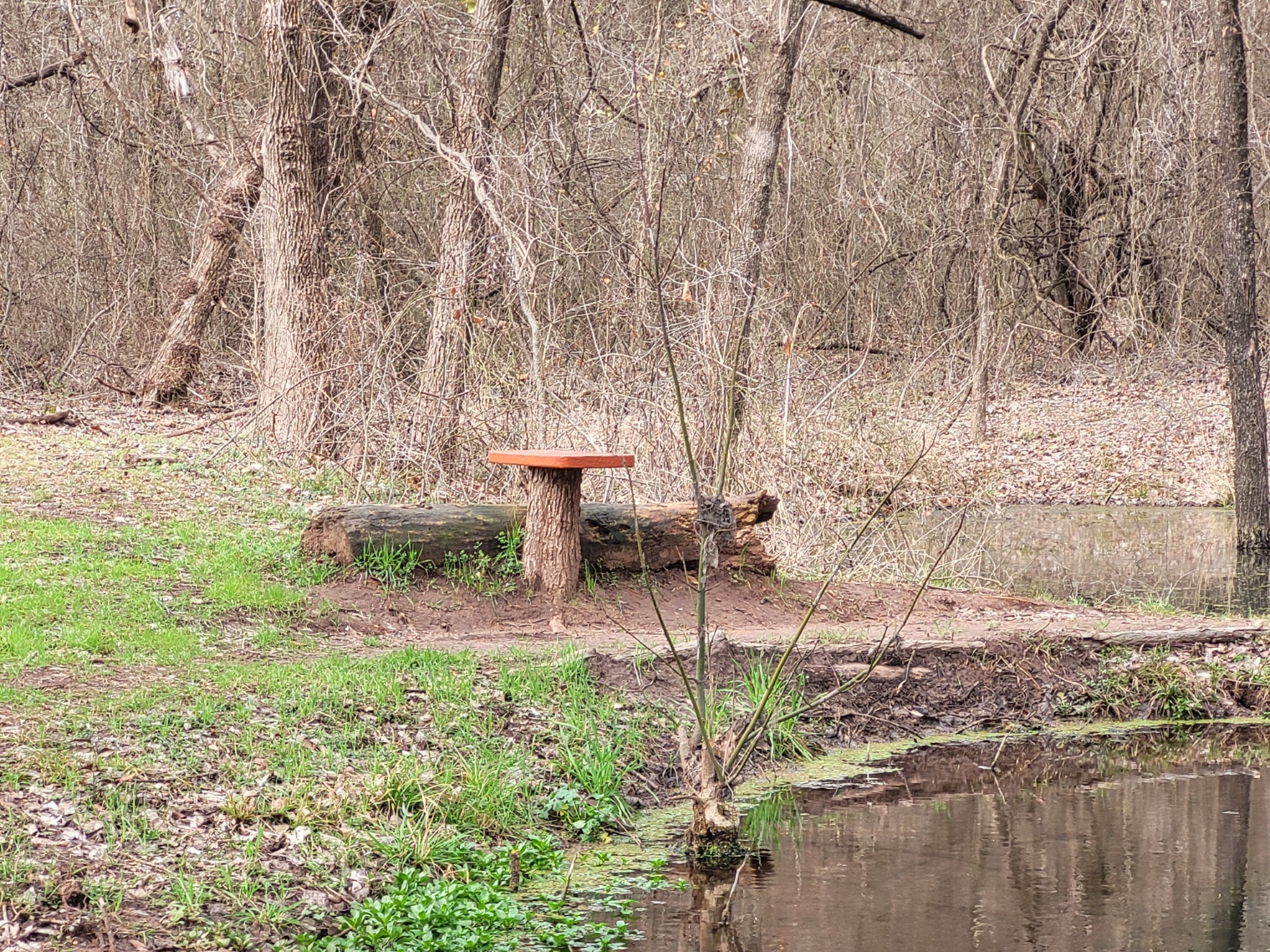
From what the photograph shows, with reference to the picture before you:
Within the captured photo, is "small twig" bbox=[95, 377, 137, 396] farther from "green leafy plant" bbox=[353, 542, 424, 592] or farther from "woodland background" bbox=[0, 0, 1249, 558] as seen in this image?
"green leafy plant" bbox=[353, 542, 424, 592]

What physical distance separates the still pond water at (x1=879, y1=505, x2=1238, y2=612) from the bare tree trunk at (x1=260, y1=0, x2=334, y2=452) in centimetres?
552

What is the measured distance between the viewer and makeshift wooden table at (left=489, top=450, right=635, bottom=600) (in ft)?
30.4

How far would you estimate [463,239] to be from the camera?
12.9m

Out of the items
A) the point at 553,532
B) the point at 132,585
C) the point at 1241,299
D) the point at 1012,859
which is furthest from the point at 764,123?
the point at 1012,859

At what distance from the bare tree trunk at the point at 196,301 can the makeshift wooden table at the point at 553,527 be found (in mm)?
8900

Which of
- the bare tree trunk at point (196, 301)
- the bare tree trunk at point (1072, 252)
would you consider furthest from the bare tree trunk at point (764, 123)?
the bare tree trunk at point (1072, 252)

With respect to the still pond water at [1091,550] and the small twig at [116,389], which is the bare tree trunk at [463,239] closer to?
the still pond water at [1091,550]

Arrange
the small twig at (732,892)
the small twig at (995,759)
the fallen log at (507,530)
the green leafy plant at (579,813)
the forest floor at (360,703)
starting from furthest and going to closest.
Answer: the fallen log at (507,530), the small twig at (995,759), the green leafy plant at (579,813), the small twig at (732,892), the forest floor at (360,703)

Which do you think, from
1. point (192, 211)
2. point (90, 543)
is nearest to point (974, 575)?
point (90, 543)

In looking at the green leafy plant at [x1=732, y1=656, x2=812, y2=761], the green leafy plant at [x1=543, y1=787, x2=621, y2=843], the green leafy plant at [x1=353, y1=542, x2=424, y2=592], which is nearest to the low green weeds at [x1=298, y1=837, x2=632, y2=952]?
the green leafy plant at [x1=543, y1=787, x2=621, y2=843]

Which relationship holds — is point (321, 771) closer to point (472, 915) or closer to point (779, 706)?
point (472, 915)

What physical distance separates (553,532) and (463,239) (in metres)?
4.45

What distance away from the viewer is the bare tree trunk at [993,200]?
19.9m

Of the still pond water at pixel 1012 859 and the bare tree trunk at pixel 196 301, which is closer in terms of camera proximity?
the still pond water at pixel 1012 859
